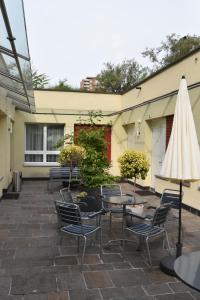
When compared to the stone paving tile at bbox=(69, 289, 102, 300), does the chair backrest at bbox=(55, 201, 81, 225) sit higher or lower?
higher

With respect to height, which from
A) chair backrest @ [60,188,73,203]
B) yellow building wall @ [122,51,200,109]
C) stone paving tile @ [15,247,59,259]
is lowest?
stone paving tile @ [15,247,59,259]

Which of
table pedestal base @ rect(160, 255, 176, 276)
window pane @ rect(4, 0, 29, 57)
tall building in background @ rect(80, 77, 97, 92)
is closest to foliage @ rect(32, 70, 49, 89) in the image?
tall building in background @ rect(80, 77, 97, 92)

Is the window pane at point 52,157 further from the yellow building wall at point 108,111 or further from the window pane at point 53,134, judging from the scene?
the yellow building wall at point 108,111

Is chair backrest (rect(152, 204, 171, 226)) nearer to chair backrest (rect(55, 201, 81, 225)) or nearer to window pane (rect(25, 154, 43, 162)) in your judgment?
chair backrest (rect(55, 201, 81, 225))

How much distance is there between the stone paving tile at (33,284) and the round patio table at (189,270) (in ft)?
5.60

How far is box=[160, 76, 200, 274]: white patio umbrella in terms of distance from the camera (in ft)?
13.4

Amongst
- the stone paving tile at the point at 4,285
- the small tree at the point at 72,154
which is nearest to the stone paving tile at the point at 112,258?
the stone paving tile at the point at 4,285

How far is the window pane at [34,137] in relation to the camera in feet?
43.9

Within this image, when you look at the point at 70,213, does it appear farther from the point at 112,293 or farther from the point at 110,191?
the point at 110,191

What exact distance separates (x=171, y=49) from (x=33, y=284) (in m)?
27.1

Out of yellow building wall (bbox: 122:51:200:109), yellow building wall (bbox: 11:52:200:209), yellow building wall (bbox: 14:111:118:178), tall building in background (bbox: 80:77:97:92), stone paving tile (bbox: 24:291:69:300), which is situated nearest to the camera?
stone paving tile (bbox: 24:291:69:300)

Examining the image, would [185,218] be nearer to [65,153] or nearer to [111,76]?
[65,153]

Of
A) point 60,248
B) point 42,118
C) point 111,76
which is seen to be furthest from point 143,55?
point 60,248

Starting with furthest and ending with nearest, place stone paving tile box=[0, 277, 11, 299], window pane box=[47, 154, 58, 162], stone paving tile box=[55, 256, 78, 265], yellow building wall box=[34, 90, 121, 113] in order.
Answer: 1. window pane box=[47, 154, 58, 162]
2. yellow building wall box=[34, 90, 121, 113]
3. stone paving tile box=[55, 256, 78, 265]
4. stone paving tile box=[0, 277, 11, 299]
